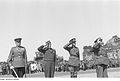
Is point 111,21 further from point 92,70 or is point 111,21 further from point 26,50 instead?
point 26,50

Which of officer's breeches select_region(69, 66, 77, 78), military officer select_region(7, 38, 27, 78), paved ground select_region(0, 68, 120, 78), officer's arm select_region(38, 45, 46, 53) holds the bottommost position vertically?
paved ground select_region(0, 68, 120, 78)

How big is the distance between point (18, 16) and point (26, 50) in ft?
1.69

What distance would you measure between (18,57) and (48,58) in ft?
1.50

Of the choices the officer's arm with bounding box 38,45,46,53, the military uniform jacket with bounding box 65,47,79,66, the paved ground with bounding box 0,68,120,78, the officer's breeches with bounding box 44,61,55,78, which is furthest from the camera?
the officer's breeches with bounding box 44,61,55,78

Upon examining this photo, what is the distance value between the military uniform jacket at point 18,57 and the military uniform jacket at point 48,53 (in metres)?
0.28

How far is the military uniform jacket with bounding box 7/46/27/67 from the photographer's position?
17.1 feet

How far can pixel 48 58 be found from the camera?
17.7 feet

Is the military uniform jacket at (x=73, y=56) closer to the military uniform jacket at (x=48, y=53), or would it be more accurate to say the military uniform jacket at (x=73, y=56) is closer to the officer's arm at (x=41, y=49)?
the military uniform jacket at (x=48, y=53)

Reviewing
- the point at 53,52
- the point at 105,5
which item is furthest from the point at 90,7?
the point at 53,52

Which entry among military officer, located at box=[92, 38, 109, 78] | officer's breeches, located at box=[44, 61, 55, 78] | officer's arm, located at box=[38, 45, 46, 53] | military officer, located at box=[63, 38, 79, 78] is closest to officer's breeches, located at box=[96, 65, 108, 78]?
military officer, located at box=[92, 38, 109, 78]

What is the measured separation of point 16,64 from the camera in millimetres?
5324

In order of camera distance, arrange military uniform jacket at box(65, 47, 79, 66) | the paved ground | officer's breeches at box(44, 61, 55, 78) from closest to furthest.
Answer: the paved ground → military uniform jacket at box(65, 47, 79, 66) → officer's breeches at box(44, 61, 55, 78)

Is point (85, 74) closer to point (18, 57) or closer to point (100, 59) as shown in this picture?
point (100, 59)

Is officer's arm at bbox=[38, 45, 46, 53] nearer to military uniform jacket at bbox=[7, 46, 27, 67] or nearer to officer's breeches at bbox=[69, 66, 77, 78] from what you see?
military uniform jacket at bbox=[7, 46, 27, 67]
